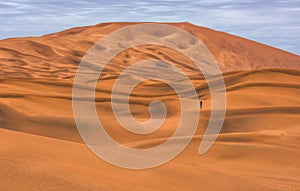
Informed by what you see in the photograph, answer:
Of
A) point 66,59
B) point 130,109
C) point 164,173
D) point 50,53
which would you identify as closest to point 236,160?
point 164,173

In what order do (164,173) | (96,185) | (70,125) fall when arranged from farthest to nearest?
(70,125) → (164,173) → (96,185)

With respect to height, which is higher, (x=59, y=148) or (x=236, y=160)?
(x=59, y=148)

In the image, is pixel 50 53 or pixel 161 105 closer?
pixel 161 105

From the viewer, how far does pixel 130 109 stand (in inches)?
709

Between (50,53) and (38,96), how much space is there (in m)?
47.2

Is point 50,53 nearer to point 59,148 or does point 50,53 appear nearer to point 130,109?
point 130,109

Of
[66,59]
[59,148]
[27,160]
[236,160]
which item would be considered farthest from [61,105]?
[66,59]

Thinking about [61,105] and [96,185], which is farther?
[61,105]

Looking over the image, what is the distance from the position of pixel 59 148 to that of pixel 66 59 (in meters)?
55.1

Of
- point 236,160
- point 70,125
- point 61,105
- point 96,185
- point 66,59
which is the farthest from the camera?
point 66,59

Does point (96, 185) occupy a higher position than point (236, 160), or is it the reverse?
point (96, 185)

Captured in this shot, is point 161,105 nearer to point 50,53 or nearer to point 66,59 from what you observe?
point 66,59

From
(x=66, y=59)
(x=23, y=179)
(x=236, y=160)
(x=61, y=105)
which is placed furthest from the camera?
(x=66, y=59)

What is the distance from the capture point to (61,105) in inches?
687
